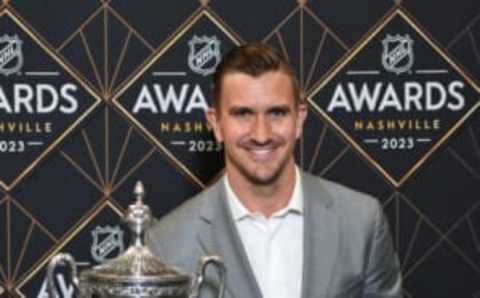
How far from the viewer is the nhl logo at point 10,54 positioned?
2293 mm

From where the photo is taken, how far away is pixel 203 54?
2.35m

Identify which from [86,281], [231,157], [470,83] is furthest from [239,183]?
[470,83]

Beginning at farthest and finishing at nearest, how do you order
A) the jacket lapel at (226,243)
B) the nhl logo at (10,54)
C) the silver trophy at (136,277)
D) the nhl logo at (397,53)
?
the nhl logo at (397,53)
the nhl logo at (10,54)
the jacket lapel at (226,243)
the silver trophy at (136,277)

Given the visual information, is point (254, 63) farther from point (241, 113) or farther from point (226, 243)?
point (226, 243)

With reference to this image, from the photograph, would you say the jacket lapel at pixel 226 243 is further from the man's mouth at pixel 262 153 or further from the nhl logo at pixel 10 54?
the nhl logo at pixel 10 54

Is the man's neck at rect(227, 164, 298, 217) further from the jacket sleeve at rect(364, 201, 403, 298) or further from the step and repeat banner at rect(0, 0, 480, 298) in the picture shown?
the step and repeat banner at rect(0, 0, 480, 298)

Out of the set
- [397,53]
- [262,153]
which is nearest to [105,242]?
[262,153]

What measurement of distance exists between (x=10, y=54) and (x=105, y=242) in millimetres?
448

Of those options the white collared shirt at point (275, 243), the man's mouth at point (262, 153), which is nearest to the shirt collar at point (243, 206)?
the white collared shirt at point (275, 243)

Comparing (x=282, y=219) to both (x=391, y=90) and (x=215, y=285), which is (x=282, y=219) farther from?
(x=391, y=90)

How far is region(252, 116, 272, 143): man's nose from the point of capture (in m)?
1.92

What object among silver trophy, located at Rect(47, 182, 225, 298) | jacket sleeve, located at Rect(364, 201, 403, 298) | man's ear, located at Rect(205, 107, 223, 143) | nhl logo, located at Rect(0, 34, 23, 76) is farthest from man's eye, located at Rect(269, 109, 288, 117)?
nhl logo, located at Rect(0, 34, 23, 76)

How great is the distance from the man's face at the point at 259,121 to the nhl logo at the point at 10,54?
1.82ft

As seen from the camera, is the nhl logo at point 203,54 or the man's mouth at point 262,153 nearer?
the man's mouth at point 262,153
